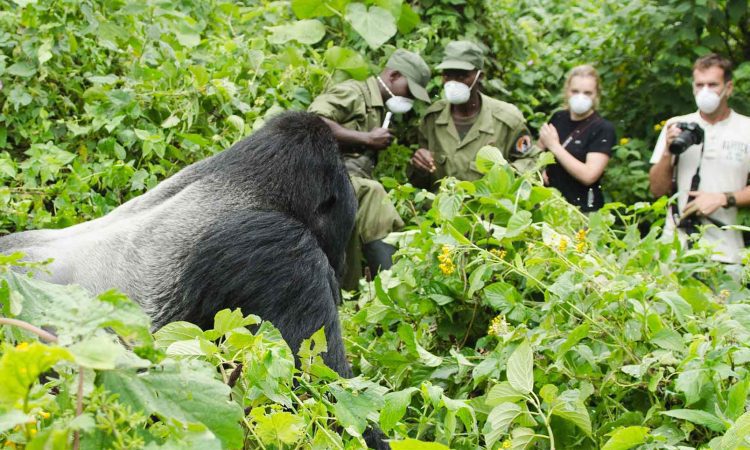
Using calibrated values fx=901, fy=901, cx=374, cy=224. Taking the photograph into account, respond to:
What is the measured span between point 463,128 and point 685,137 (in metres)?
1.14

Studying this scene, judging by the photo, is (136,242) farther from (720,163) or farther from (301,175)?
(720,163)

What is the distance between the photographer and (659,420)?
6.13ft

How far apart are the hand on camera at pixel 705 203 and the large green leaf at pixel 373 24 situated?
1615 millimetres

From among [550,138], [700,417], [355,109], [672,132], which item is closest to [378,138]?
[355,109]

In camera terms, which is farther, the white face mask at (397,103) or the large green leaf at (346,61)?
the white face mask at (397,103)

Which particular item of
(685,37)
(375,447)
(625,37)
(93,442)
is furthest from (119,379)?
(625,37)

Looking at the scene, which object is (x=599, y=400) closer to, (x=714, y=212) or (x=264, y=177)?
(x=264, y=177)

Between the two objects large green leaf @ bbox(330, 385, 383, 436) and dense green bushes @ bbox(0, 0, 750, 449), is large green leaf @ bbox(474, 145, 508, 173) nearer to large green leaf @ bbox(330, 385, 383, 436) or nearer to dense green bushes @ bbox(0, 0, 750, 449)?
dense green bushes @ bbox(0, 0, 750, 449)

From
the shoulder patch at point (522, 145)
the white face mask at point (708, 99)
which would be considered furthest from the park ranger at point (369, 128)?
the white face mask at point (708, 99)

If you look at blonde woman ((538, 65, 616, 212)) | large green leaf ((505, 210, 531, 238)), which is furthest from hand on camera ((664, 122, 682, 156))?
large green leaf ((505, 210, 531, 238))

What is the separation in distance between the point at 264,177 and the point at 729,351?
3.88 ft

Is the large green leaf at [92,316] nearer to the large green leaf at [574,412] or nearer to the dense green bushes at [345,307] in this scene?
the dense green bushes at [345,307]

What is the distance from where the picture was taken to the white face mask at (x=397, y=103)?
456cm

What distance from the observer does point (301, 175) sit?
2.35m
